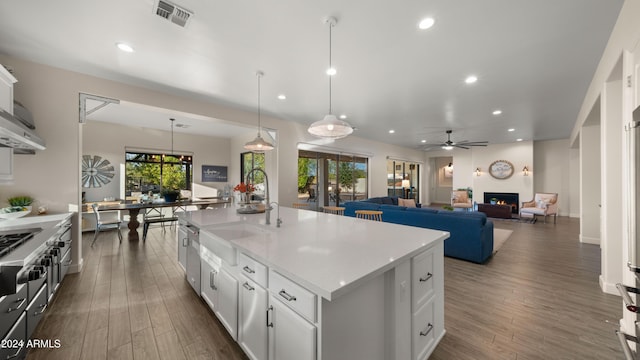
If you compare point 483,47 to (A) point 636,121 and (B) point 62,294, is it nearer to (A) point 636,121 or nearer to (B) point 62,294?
(A) point 636,121

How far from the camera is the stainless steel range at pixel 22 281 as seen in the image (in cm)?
134

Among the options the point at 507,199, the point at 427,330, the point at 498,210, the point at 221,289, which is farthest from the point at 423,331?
the point at 507,199

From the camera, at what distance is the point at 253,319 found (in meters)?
1.53

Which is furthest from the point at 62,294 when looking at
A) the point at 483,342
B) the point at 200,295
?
the point at 483,342

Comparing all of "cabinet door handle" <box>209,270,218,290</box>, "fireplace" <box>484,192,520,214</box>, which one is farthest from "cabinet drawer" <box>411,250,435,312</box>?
"fireplace" <box>484,192,520,214</box>

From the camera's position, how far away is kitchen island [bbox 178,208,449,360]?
1.10 metres

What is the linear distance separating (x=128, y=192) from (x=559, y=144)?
1409 cm

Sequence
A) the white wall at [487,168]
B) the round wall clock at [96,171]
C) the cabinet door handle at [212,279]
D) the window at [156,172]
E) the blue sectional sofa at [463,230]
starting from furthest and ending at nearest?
the white wall at [487,168] → the window at [156,172] → the round wall clock at [96,171] → the blue sectional sofa at [463,230] → the cabinet door handle at [212,279]

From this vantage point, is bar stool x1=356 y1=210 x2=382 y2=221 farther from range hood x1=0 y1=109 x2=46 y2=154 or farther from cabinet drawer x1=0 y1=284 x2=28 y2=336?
range hood x1=0 y1=109 x2=46 y2=154

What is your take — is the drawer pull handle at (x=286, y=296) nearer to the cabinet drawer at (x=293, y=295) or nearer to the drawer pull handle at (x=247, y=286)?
the cabinet drawer at (x=293, y=295)

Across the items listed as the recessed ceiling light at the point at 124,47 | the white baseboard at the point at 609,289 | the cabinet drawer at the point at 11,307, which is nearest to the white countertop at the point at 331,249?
the cabinet drawer at the point at 11,307

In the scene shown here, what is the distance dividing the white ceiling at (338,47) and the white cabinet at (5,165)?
1208 millimetres

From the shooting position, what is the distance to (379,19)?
Answer: 2.14m

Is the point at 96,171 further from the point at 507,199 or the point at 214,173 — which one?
the point at 507,199
